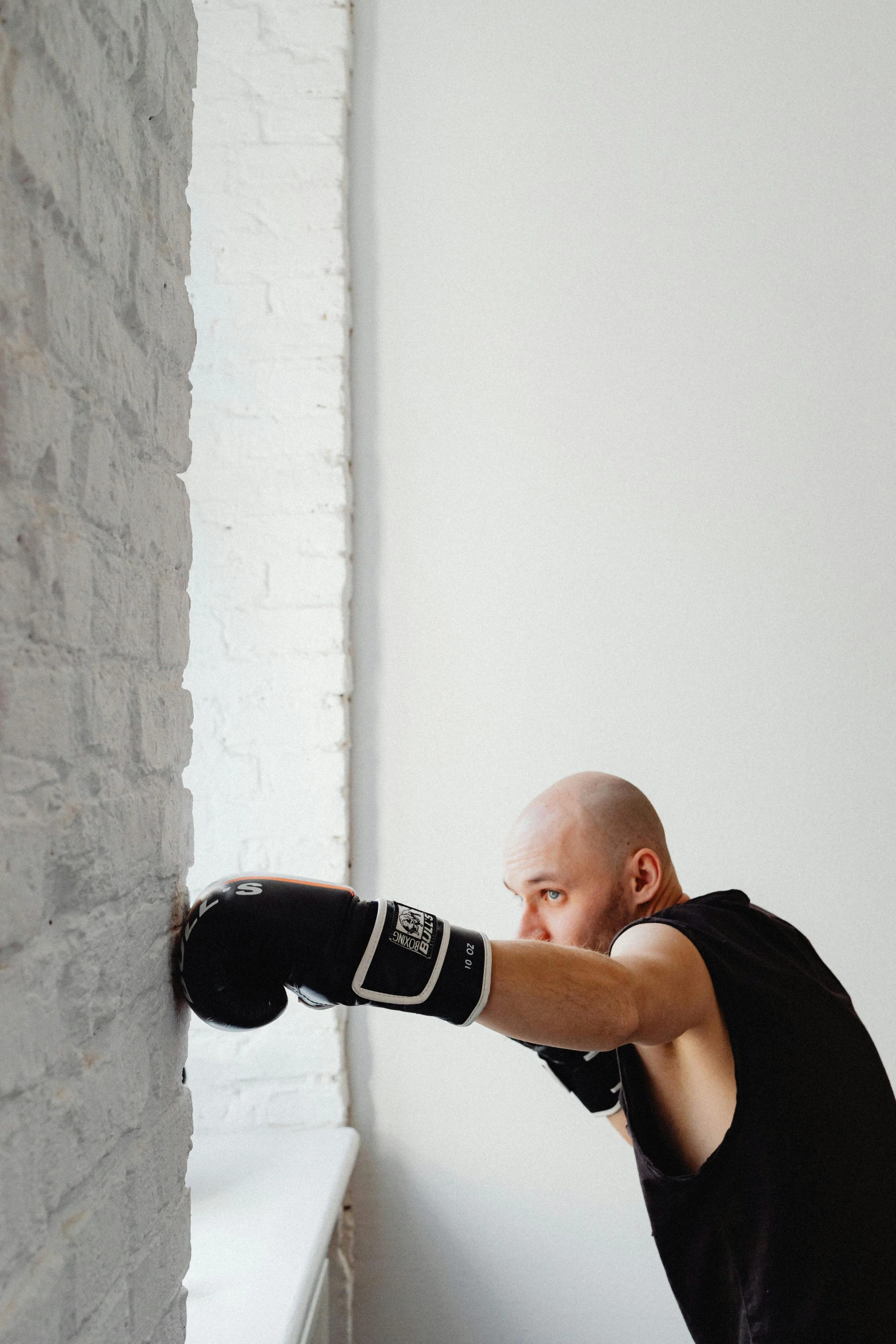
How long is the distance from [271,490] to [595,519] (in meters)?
0.74

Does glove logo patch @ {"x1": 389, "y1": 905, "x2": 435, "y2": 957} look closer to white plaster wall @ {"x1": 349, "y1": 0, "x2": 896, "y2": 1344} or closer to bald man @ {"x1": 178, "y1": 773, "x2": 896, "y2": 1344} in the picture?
bald man @ {"x1": 178, "y1": 773, "x2": 896, "y2": 1344}

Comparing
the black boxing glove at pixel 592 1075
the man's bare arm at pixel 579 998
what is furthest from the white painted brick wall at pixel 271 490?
the man's bare arm at pixel 579 998

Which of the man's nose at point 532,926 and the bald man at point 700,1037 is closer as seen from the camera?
the bald man at point 700,1037

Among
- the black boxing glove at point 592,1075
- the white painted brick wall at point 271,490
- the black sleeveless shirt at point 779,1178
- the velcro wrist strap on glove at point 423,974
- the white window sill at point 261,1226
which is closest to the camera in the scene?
the velcro wrist strap on glove at point 423,974

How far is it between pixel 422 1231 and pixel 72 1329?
1.74 metres

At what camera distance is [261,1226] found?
5.94 ft

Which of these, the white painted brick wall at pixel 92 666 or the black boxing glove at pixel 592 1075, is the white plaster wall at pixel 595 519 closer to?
the black boxing glove at pixel 592 1075

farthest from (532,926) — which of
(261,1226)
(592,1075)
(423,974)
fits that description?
(261,1226)

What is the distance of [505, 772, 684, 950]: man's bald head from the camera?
5.02 ft

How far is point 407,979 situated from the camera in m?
1.01

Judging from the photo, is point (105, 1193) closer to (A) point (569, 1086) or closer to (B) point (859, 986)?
(A) point (569, 1086)

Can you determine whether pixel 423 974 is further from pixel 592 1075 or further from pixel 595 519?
pixel 595 519

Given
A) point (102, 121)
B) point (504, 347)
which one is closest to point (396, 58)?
point (504, 347)

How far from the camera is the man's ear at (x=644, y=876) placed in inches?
60.9
